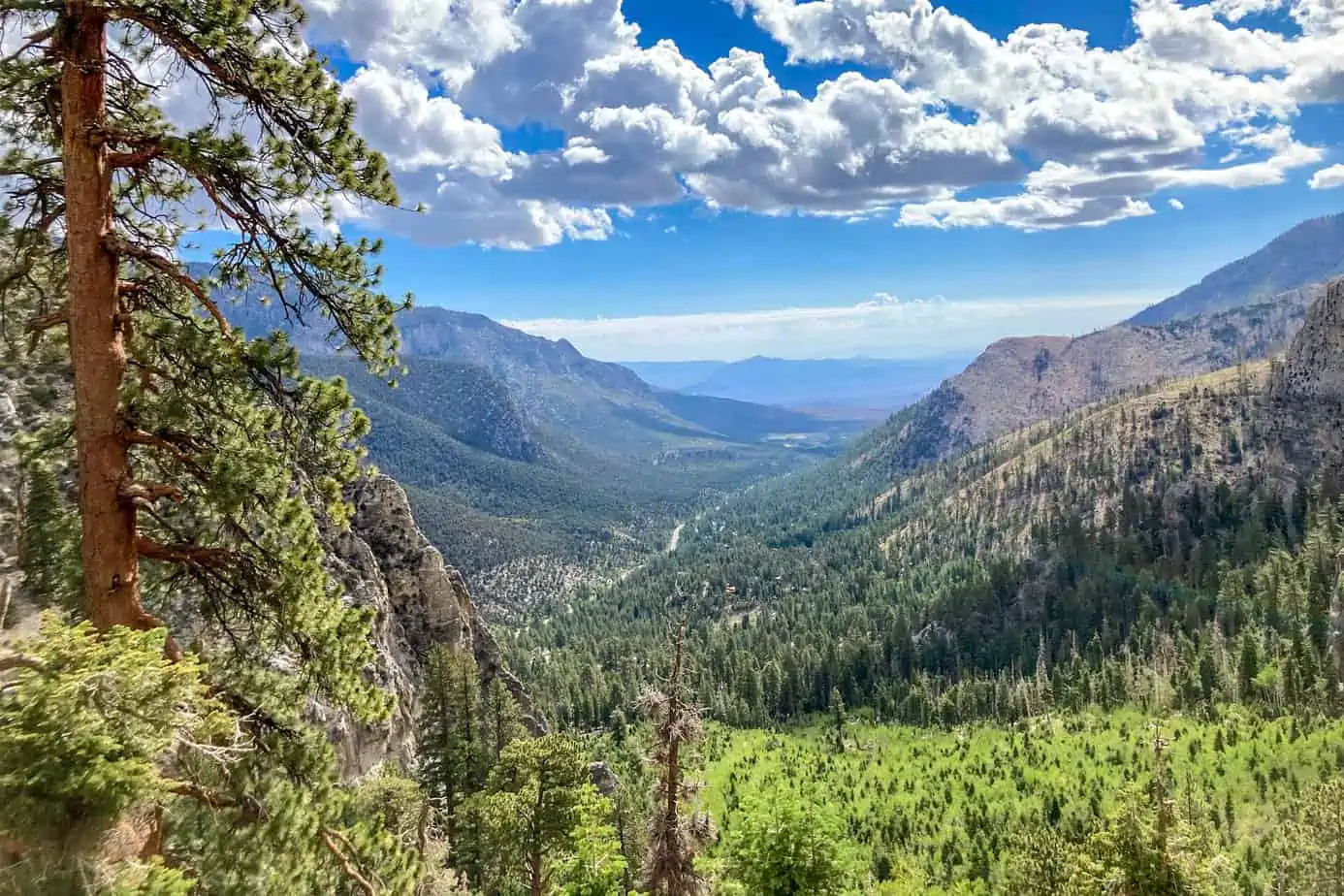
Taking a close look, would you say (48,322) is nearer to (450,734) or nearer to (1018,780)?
(450,734)

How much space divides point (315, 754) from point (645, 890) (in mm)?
13346

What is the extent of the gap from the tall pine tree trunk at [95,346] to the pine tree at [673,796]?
44.8 feet

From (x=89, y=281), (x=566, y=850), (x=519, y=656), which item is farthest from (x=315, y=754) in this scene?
(x=519, y=656)

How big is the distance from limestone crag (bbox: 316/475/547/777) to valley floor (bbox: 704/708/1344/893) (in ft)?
98.3

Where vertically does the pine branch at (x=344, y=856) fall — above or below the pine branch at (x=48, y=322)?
below

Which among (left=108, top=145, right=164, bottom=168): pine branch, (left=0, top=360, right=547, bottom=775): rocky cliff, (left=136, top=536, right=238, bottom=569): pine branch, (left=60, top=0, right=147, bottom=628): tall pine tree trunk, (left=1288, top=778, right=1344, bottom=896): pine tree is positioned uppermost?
(left=108, top=145, right=164, bottom=168): pine branch

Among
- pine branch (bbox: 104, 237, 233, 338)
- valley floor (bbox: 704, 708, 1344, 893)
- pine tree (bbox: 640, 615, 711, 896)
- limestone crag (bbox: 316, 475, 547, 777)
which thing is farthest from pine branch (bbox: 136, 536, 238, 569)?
valley floor (bbox: 704, 708, 1344, 893)

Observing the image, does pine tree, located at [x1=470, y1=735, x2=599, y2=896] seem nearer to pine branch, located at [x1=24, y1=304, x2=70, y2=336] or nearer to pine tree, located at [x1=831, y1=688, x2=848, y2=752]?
pine branch, located at [x1=24, y1=304, x2=70, y2=336]

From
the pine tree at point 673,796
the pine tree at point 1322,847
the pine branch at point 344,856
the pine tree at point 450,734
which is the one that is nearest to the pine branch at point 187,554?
the pine branch at point 344,856

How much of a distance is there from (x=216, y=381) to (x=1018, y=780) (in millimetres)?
113490

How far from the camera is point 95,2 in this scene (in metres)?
9.55

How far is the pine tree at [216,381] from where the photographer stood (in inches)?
396

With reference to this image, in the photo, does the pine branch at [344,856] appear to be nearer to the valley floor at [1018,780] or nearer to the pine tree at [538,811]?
the pine tree at [538,811]

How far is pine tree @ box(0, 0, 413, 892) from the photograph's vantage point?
10062mm
